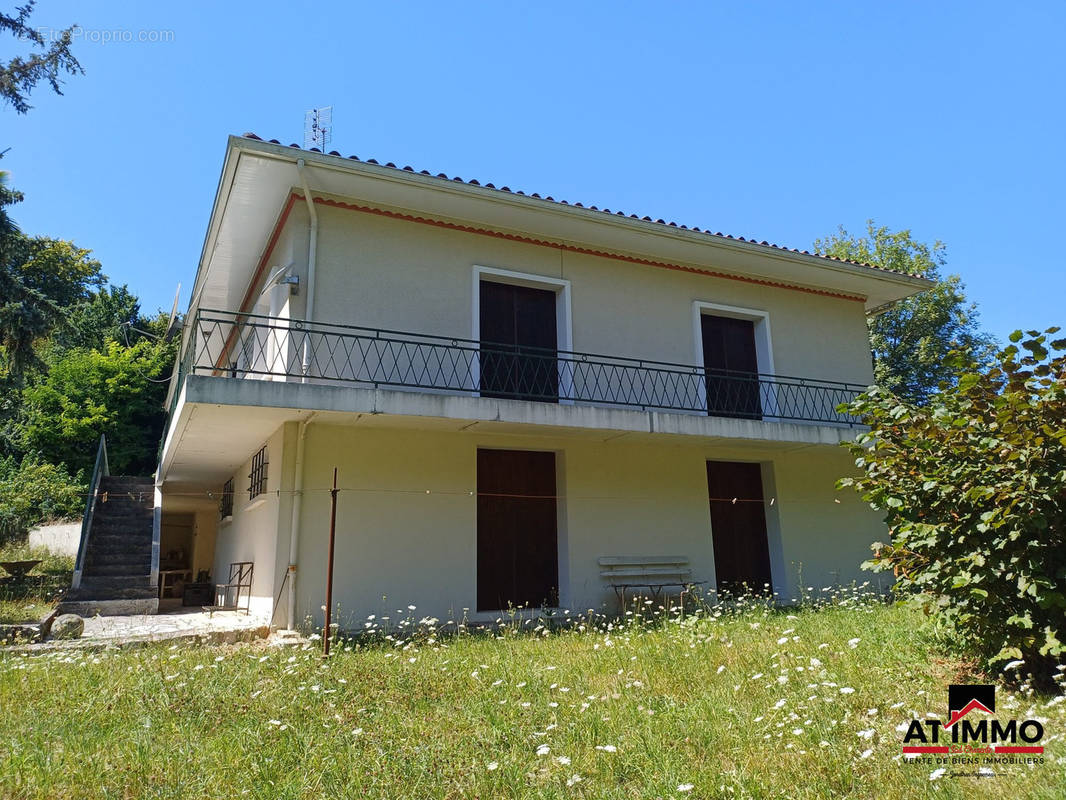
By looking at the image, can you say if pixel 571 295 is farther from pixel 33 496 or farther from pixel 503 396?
pixel 33 496

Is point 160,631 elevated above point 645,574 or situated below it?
below

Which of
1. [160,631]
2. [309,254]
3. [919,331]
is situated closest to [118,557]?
[160,631]

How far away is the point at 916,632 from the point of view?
5676 millimetres

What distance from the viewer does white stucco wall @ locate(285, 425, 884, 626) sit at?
8102 mm

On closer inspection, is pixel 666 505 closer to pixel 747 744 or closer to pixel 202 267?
pixel 747 744

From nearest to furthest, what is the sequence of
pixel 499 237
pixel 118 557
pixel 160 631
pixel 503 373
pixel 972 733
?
pixel 972 733 < pixel 160 631 < pixel 503 373 < pixel 499 237 < pixel 118 557

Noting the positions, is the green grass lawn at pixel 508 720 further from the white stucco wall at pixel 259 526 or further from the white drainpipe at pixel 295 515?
the white stucco wall at pixel 259 526

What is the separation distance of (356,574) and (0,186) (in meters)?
9.22

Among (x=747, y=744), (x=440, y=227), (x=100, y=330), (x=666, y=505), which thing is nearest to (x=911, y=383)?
(x=666, y=505)

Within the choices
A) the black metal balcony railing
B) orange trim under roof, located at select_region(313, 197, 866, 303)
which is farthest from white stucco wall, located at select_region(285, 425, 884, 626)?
orange trim under roof, located at select_region(313, 197, 866, 303)

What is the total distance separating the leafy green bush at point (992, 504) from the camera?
4211mm

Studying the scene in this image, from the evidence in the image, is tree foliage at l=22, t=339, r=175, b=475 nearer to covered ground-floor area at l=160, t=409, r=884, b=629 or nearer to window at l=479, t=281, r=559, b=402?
covered ground-floor area at l=160, t=409, r=884, b=629

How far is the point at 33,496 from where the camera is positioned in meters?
18.2

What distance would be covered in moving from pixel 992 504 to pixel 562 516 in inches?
226
